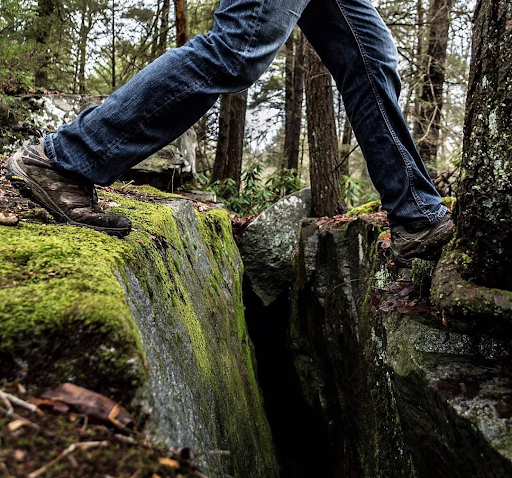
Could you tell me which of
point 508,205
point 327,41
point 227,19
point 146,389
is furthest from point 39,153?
point 508,205

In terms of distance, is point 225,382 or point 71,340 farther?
point 225,382

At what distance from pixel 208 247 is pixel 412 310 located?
2045 mm

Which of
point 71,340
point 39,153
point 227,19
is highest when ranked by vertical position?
point 227,19

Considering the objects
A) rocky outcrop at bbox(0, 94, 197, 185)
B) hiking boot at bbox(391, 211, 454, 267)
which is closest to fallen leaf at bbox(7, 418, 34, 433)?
hiking boot at bbox(391, 211, 454, 267)

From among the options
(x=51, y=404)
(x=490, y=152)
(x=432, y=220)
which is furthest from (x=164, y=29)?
(x=51, y=404)

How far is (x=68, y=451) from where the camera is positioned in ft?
2.39

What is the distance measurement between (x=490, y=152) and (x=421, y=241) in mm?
614

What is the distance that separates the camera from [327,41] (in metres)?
2.20

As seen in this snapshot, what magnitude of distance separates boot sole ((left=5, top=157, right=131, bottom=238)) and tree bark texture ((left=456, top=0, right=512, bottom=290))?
4.78 ft

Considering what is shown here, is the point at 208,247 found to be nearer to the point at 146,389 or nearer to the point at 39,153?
the point at 39,153

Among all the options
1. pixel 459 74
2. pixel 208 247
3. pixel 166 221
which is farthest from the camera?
pixel 459 74

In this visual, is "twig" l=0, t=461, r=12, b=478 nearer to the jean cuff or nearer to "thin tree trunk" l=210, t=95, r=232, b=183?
the jean cuff

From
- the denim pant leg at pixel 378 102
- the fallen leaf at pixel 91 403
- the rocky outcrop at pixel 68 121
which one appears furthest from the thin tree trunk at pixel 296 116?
the fallen leaf at pixel 91 403

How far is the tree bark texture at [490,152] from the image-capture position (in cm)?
153
